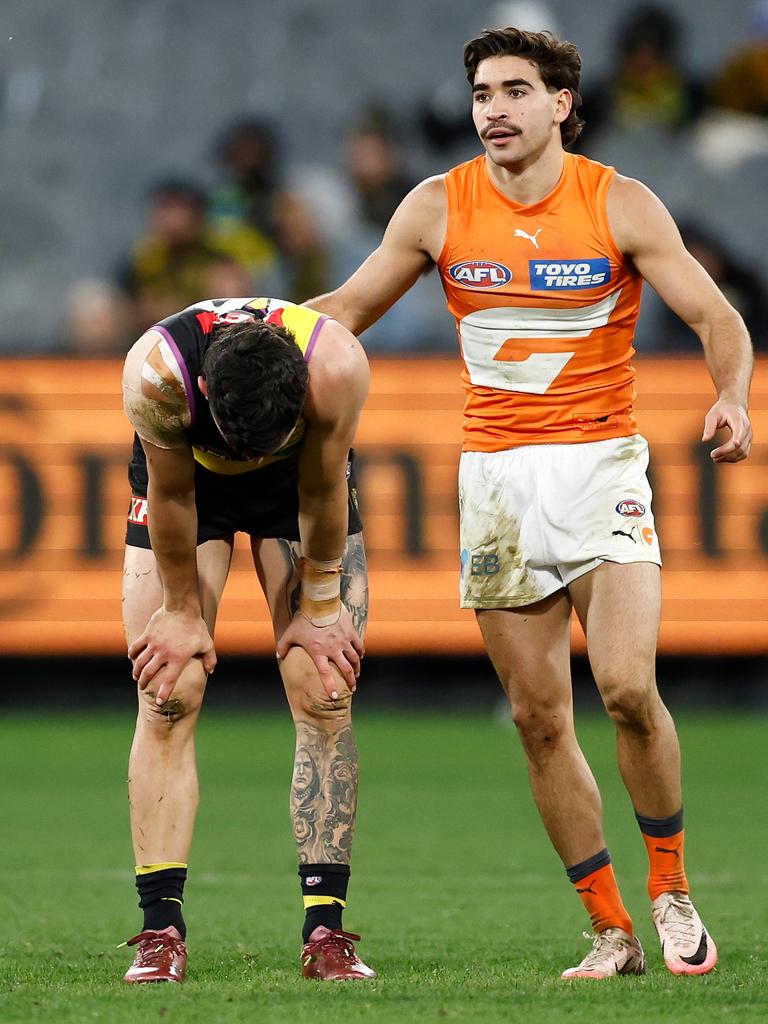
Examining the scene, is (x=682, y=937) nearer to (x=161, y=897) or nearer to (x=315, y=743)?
(x=315, y=743)

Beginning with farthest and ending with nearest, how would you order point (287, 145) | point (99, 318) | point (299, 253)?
point (287, 145), point (299, 253), point (99, 318)

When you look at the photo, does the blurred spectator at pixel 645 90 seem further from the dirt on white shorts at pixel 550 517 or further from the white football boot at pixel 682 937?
the white football boot at pixel 682 937

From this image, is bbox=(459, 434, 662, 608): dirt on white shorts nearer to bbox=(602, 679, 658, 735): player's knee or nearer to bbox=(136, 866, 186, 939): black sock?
bbox=(602, 679, 658, 735): player's knee

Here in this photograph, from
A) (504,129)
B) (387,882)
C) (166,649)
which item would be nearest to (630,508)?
(504,129)

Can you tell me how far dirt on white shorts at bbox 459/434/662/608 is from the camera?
514cm

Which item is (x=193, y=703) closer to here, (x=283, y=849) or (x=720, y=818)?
(x=283, y=849)

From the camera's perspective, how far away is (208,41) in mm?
14172

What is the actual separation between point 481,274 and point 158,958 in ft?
6.72

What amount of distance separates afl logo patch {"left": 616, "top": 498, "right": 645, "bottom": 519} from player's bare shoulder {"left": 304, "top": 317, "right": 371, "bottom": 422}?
90 cm

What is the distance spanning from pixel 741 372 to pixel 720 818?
12.6 feet

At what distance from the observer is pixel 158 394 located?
14.8 feet

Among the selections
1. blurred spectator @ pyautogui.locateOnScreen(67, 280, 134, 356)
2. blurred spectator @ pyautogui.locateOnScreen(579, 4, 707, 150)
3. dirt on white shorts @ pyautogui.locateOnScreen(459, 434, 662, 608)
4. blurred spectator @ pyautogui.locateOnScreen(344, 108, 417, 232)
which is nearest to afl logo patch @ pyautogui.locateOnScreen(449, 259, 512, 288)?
dirt on white shorts @ pyautogui.locateOnScreen(459, 434, 662, 608)

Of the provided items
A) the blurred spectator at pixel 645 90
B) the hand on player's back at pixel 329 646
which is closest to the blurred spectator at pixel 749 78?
the blurred spectator at pixel 645 90

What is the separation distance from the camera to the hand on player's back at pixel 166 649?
4.85 meters
